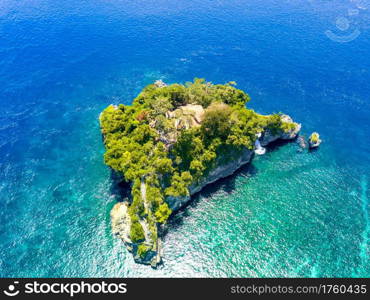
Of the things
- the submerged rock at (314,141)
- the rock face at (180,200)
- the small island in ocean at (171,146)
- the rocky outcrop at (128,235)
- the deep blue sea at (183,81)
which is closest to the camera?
the rocky outcrop at (128,235)

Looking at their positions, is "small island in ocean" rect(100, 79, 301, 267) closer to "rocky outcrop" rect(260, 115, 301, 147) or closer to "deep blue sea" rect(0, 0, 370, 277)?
"rocky outcrop" rect(260, 115, 301, 147)

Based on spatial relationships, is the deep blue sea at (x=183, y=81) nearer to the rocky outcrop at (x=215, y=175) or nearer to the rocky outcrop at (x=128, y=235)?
the rocky outcrop at (x=128, y=235)

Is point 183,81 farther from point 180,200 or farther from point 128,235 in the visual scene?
point 128,235

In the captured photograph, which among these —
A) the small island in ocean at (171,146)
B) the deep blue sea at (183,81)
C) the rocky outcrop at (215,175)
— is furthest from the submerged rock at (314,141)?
the rocky outcrop at (215,175)

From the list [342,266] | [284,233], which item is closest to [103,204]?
[284,233]

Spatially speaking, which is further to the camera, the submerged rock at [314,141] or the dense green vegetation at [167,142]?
the submerged rock at [314,141]

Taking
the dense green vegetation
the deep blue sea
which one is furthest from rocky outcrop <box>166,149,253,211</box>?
the deep blue sea

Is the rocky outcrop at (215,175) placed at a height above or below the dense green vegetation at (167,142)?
below
